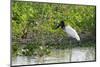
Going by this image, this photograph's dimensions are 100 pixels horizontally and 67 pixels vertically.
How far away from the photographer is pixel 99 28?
295cm

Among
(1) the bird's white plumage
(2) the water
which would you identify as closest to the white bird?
(1) the bird's white plumage

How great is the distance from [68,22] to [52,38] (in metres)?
0.29

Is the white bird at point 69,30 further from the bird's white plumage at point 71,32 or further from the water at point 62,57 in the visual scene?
the water at point 62,57

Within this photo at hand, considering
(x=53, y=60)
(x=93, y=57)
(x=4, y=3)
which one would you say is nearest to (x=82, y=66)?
(x=93, y=57)

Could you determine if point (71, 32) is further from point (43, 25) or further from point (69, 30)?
point (43, 25)

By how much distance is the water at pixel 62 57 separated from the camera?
2.52 meters

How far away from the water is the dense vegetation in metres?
0.06

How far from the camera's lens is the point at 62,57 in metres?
2.71

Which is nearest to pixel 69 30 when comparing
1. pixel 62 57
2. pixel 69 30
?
pixel 69 30

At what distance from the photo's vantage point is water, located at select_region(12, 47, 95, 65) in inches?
99.2

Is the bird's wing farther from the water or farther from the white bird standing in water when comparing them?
the water

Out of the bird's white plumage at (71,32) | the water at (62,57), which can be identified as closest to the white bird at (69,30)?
the bird's white plumage at (71,32)

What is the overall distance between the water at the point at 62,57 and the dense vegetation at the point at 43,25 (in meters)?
0.06

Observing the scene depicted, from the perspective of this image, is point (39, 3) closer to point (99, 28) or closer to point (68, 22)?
point (68, 22)
